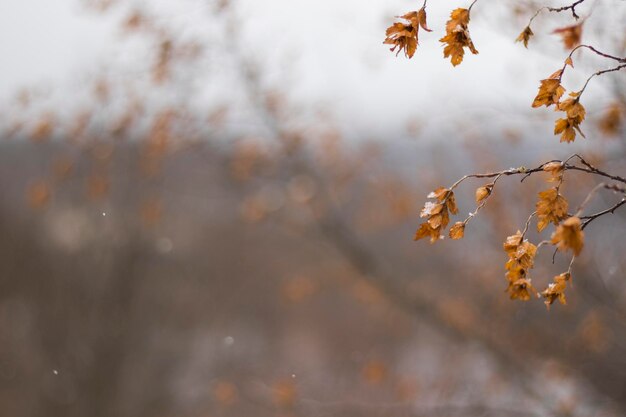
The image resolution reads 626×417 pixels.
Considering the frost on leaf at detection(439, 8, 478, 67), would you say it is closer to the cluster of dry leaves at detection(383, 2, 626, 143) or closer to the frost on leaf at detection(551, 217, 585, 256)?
the cluster of dry leaves at detection(383, 2, 626, 143)

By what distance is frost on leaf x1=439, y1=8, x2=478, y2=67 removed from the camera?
4.66 feet

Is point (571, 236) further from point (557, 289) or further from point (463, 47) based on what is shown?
point (463, 47)

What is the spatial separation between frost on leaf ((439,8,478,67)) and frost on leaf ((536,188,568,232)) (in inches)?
15.5

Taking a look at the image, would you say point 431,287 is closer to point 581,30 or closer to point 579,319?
point 579,319

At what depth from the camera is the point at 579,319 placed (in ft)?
18.6

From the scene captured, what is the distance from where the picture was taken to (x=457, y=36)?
142cm

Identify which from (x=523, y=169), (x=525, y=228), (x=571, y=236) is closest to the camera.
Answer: (x=571, y=236)

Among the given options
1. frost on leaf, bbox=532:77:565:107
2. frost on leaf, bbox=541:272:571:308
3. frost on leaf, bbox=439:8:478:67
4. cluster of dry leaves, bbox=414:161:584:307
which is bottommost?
frost on leaf, bbox=541:272:571:308

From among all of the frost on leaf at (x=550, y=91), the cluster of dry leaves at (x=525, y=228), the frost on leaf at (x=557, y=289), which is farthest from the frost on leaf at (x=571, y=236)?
the frost on leaf at (x=550, y=91)

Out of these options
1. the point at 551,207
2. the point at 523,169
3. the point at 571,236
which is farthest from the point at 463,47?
the point at 571,236

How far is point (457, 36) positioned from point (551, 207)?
481mm

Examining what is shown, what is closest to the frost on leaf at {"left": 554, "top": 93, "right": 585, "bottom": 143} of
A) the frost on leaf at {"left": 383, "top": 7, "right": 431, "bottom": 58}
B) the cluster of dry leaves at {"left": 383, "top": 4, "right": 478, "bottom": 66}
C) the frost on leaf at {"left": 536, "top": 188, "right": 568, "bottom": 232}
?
the frost on leaf at {"left": 536, "top": 188, "right": 568, "bottom": 232}

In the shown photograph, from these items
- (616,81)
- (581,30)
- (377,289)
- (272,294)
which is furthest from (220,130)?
(272,294)

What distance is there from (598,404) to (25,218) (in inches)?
299
